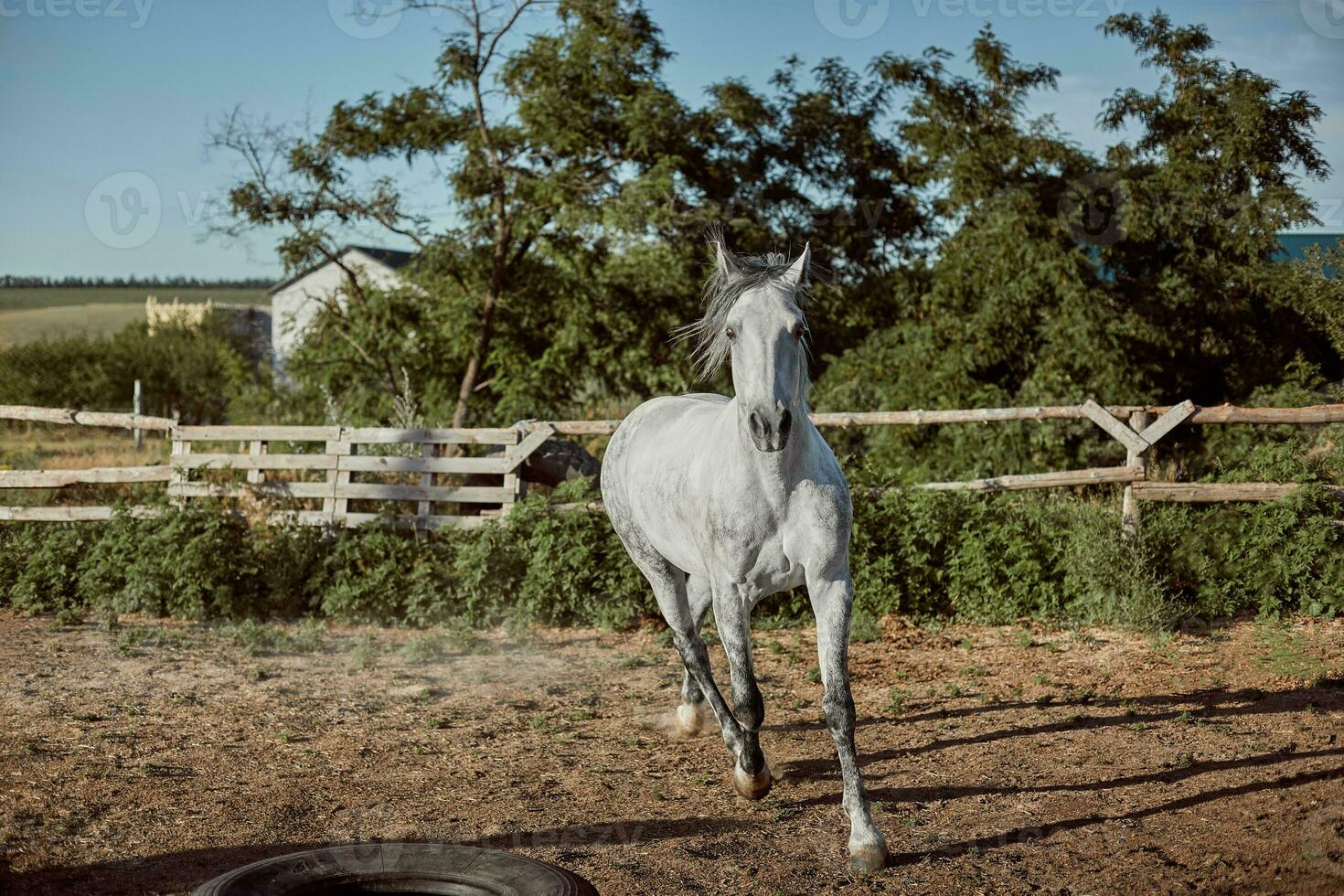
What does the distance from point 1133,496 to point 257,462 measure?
7.18 m

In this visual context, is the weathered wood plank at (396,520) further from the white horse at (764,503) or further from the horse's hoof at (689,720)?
the white horse at (764,503)

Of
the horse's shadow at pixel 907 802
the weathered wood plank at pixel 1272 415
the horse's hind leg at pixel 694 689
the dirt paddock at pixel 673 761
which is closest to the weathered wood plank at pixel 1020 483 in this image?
the weathered wood plank at pixel 1272 415

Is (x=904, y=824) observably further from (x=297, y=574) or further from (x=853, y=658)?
(x=297, y=574)

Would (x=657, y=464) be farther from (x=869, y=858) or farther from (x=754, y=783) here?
(x=869, y=858)

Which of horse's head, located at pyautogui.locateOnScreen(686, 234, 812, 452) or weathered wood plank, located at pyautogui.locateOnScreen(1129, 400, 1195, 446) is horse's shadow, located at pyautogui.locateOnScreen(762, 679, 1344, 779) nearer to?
horse's head, located at pyautogui.locateOnScreen(686, 234, 812, 452)

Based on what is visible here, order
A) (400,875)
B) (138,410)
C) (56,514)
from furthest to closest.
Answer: (138,410)
(56,514)
(400,875)

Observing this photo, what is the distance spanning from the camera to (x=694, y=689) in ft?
17.8

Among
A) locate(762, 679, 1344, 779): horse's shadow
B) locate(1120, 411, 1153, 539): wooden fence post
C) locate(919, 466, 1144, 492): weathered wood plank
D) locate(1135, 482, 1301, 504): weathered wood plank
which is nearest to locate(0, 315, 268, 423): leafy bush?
locate(919, 466, 1144, 492): weathered wood plank

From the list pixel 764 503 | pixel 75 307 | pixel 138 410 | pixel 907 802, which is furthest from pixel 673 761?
pixel 75 307

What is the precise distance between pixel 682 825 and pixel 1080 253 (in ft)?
31.5

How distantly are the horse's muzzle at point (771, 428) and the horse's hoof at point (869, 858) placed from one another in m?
1.43

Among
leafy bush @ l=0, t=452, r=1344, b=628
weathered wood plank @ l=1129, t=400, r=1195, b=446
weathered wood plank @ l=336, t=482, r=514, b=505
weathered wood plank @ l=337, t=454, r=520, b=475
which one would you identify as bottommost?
leafy bush @ l=0, t=452, r=1344, b=628

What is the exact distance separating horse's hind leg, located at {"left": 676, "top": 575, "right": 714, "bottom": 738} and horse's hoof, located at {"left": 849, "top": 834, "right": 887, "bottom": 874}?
1.67m

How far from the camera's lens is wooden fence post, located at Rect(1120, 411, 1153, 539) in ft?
25.8
